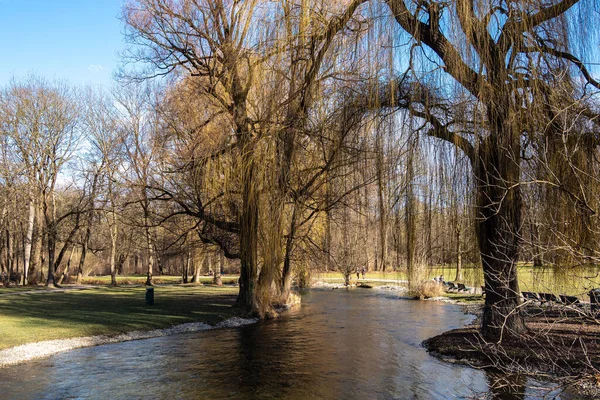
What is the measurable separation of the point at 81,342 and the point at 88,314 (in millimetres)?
4594

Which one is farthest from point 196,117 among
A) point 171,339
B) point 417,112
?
point 417,112

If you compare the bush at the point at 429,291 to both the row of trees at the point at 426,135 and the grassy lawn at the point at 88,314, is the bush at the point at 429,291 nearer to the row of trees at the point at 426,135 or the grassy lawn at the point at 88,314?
the grassy lawn at the point at 88,314

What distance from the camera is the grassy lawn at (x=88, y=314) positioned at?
14062 millimetres

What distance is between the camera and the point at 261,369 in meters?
11.1

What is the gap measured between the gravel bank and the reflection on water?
42 cm

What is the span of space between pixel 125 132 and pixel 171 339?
21.2 meters

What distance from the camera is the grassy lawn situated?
14062 millimetres

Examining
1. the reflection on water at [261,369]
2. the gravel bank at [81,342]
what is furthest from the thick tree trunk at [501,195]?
the gravel bank at [81,342]

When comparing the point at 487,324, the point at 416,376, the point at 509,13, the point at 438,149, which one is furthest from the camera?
the point at 487,324

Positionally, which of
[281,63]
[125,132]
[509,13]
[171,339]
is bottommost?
[171,339]

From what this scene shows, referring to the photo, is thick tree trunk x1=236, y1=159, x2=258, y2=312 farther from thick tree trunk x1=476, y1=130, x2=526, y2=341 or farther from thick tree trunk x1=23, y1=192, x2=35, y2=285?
thick tree trunk x1=23, y1=192, x2=35, y2=285

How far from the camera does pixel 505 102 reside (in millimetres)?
7242

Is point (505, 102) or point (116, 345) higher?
point (505, 102)

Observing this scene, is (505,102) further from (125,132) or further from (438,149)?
(125,132)
